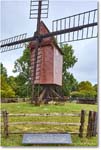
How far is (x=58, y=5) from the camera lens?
598 cm

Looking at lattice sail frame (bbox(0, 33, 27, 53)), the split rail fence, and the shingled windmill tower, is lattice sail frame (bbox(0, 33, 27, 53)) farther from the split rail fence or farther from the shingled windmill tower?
the split rail fence

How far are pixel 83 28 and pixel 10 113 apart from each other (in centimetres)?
184

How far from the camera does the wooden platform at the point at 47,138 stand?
5.57m

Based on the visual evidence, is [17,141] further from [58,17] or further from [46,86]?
[58,17]

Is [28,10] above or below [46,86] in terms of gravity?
above

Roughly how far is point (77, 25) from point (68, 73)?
0.90 metres

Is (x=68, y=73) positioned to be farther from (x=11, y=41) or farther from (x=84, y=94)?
(x=11, y=41)

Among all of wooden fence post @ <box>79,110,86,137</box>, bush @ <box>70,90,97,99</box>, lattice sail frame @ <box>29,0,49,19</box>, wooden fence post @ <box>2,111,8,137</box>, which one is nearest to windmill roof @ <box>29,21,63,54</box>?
lattice sail frame @ <box>29,0,49,19</box>

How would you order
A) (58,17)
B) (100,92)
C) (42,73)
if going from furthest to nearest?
(42,73), (58,17), (100,92)

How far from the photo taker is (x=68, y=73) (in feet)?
19.7

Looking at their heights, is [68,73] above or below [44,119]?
above

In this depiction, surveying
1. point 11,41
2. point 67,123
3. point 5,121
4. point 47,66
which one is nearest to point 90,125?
point 67,123

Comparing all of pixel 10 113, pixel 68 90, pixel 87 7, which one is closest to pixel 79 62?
pixel 68 90

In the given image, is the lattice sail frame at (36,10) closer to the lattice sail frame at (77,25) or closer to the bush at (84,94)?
the lattice sail frame at (77,25)
